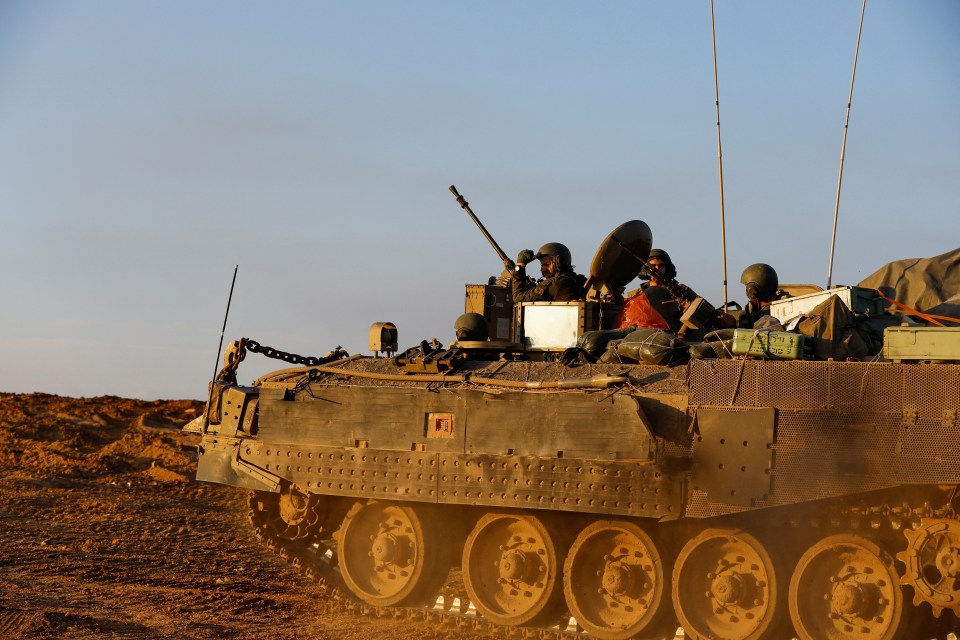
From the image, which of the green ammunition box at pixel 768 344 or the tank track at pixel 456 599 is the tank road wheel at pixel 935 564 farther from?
the green ammunition box at pixel 768 344

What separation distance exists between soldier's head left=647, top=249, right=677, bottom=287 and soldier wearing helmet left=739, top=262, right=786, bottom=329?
1092 mm

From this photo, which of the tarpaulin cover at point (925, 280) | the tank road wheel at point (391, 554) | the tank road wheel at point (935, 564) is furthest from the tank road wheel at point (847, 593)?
the tarpaulin cover at point (925, 280)

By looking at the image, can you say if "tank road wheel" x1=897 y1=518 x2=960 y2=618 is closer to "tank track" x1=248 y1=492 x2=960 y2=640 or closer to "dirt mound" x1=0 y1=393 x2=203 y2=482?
"tank track" x1=248 y1=492 x2=960 y2=640

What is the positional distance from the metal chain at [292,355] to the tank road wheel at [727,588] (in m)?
5.08

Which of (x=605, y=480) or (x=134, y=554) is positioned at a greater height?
(x=605, y=480)

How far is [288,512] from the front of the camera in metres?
14.3

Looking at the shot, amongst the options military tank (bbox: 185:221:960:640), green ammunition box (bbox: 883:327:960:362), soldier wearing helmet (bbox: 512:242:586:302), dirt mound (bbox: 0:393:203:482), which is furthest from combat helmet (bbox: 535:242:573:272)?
dirt mound (bbox: 0:393:203:482)

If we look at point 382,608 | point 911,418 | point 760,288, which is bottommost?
point 382,608

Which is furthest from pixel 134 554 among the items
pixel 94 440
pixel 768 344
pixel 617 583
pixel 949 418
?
pixel 94 440

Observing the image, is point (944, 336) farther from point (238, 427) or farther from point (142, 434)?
point (142, 434)

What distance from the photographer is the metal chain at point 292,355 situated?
1457 centimetres

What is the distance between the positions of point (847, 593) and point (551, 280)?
19.3 ft

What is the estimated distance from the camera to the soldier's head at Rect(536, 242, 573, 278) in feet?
51.7

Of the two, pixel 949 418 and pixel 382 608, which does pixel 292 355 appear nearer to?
pixel 382 608
